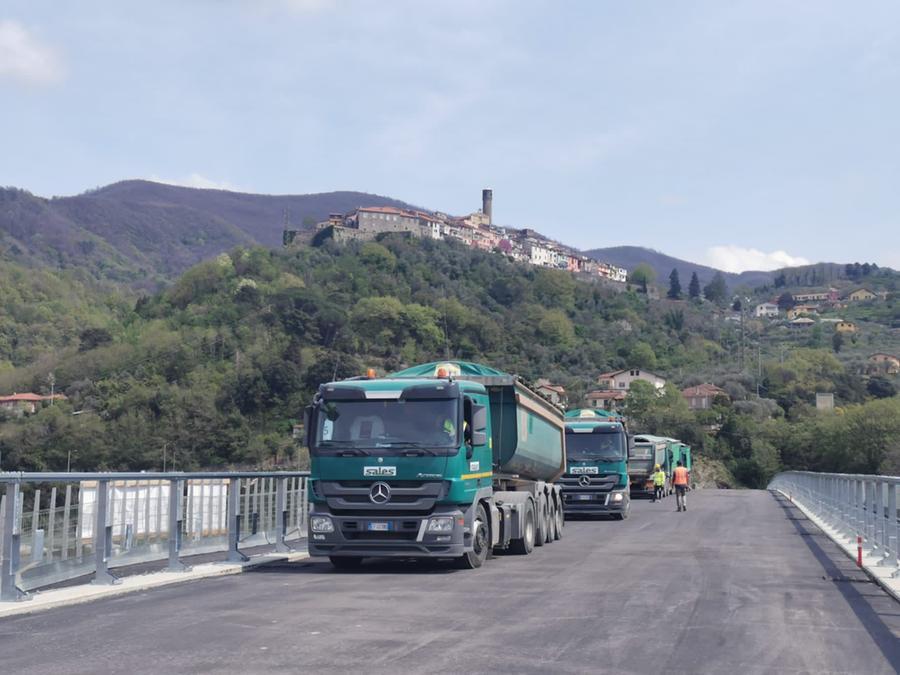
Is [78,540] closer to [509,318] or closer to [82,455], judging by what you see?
[82,455]

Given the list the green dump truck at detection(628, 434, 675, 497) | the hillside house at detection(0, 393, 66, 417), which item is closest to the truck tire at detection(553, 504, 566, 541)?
the green dump truck at detection(628, 434, 675, 497)

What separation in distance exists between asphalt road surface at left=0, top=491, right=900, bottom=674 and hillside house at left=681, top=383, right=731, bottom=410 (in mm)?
146454

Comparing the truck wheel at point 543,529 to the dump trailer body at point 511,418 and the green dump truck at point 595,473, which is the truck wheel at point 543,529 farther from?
the green dump truck at point 595,473

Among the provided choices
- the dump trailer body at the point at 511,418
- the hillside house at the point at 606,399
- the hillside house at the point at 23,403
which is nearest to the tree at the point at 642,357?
the hillside house at the point at 606,399

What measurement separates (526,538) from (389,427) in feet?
15.1

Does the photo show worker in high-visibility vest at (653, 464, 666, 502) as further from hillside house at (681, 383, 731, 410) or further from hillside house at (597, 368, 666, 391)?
hillside house at (597, 368, 666, 391)

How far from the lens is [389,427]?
49.9ft

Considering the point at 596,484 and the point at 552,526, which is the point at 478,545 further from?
the point at 596,484

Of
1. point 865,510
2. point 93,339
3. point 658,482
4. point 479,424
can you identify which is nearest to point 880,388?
point 93,339

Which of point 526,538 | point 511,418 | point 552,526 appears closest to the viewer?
point 511,418

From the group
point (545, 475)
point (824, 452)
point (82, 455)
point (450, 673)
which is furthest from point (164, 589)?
point (824, 452)

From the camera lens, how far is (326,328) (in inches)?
6102

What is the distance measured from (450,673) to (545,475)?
47.4 ft

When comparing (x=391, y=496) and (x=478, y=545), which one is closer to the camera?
(x=391, y=496)
